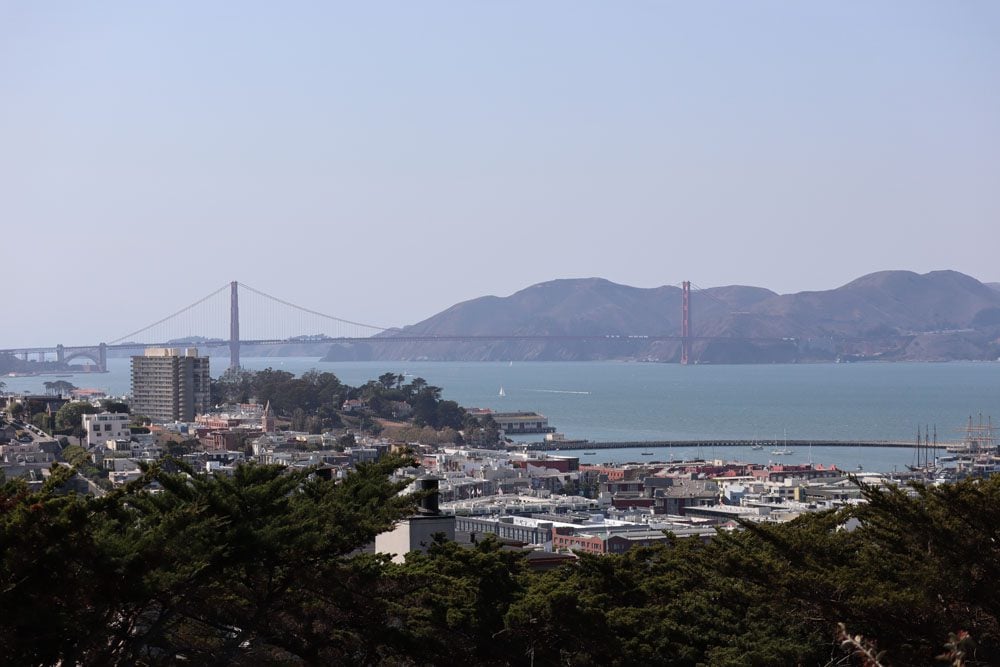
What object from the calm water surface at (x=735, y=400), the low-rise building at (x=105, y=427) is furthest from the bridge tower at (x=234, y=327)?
the low-rise building at (x=105, y=427)

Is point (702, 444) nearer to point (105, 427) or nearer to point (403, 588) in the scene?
point (105, 427)

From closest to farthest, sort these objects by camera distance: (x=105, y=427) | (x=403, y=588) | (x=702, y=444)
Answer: (x=403, y=588) < (x=105, y=427) < (x=702, y=444)

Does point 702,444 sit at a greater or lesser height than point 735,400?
lesser

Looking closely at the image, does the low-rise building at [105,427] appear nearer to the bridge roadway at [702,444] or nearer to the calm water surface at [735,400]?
the calm water surface at [735,400]

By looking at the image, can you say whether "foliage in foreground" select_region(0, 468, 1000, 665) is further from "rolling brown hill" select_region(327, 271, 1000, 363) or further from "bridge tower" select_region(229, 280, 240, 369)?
"rolling brown hill" select_region(327, 271, 1000, 363)

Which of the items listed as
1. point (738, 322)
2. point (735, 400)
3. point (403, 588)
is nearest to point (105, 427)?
point (403, 588)

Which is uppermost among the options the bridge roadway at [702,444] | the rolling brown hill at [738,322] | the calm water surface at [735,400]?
the rolling brown hill at [738,322]
